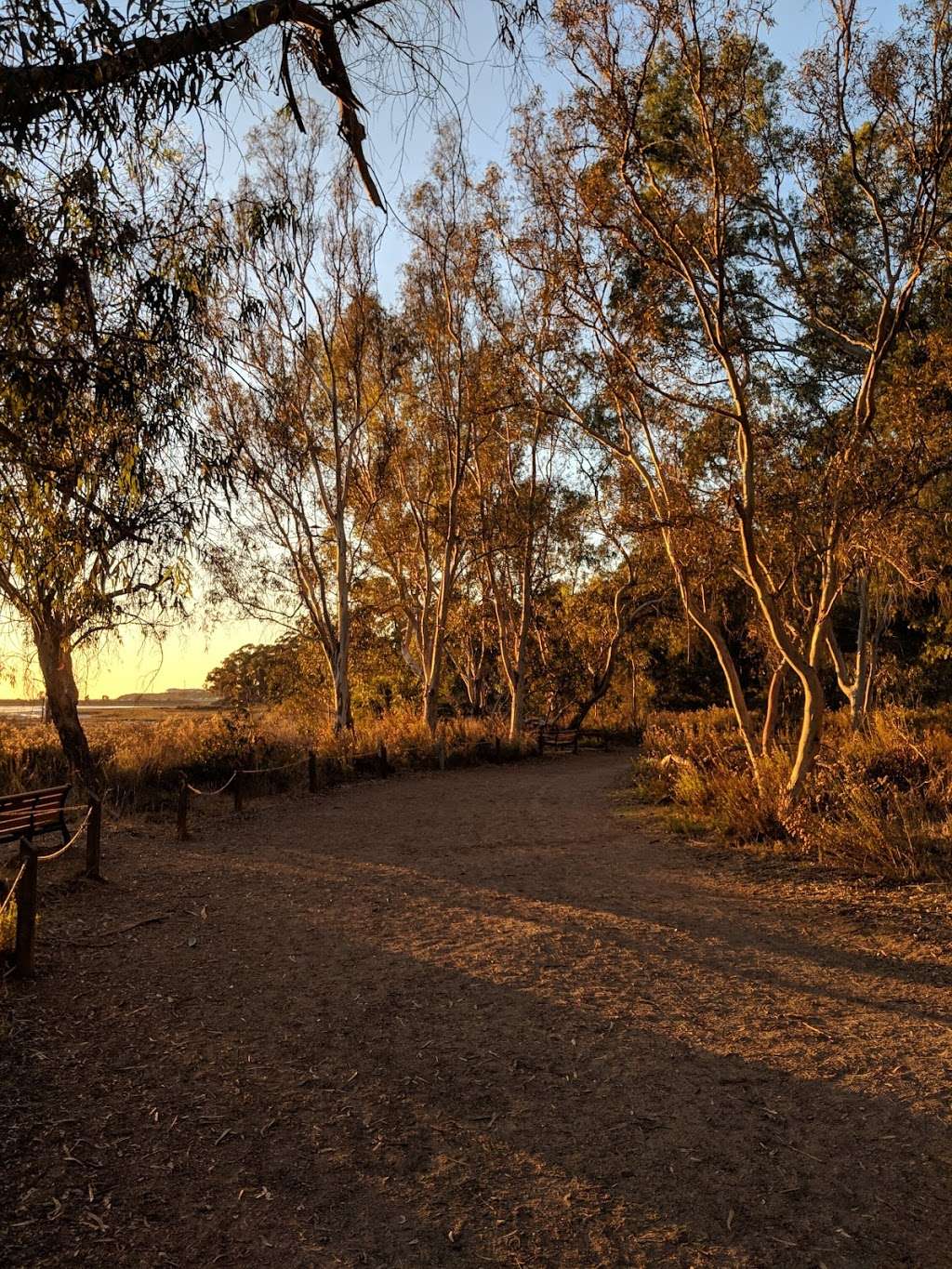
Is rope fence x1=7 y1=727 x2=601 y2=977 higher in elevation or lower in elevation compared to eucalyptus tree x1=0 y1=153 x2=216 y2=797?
lower

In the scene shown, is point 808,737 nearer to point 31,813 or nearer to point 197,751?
point 31,813

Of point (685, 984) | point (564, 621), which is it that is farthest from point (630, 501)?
point (564, 621)

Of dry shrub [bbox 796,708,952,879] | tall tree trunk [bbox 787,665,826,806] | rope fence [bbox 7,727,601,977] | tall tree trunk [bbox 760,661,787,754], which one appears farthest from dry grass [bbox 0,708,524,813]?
dry shrub [bbox 796,708,952,879]

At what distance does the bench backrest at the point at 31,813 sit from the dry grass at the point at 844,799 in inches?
308

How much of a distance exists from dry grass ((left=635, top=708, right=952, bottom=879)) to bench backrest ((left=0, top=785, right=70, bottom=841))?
7819 millimetres

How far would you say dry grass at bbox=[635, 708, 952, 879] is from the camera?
8.98m

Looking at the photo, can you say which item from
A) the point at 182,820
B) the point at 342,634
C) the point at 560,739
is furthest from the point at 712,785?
the point at 560,739

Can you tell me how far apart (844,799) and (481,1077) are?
719 centimetres

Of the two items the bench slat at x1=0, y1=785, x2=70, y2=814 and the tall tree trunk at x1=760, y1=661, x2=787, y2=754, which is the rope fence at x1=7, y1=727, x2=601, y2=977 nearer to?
the bench slat at x1=0, y1=785, x2=70, y2=814

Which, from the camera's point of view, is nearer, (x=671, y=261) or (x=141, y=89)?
(x=141, y=89)

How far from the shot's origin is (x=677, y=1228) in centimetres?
334

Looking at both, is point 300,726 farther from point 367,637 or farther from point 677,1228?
point 677,1228

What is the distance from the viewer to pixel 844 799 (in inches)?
411

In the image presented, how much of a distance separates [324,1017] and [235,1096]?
43.0 inches
